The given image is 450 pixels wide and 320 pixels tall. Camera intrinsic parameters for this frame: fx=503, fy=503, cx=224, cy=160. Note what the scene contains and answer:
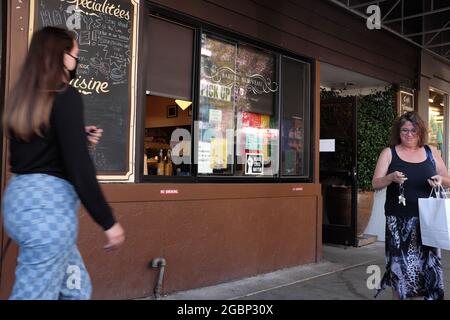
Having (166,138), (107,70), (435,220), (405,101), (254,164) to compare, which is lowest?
(435,220)

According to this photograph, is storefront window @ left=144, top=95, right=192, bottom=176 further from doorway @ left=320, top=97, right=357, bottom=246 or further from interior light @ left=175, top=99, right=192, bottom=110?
doorway @ left=320, top=97, right=357, bottom=246

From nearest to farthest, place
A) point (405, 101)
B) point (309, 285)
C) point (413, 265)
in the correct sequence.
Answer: point (413, 265) < point (309, 285) < point (405, 101)

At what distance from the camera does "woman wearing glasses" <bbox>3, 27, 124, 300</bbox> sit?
2.09 m

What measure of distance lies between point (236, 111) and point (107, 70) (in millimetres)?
1844

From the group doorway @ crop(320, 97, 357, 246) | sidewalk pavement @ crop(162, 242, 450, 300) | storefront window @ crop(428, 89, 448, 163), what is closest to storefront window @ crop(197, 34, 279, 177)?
sidewalk pavement @ crop(162, 242, 450, 300)

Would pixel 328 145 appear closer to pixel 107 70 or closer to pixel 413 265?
pixel 413 265

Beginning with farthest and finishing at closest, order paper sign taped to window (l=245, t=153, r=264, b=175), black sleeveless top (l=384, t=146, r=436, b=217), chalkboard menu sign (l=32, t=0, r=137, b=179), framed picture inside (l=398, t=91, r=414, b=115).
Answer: framed picture inside (l=398, t=91, r=414, b=115) < paper sign taped to window (l=245, t=153, r=264, b=175) < chalkboard menu sign (l=32, t=0, r=137, b=179) < black sleeveless top (l=384, t=146, r=436, b=217)

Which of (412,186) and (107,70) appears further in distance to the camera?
A: (107,70)

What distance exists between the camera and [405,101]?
30.3 feet

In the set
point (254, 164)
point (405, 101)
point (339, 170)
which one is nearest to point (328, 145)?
point (339, 170)

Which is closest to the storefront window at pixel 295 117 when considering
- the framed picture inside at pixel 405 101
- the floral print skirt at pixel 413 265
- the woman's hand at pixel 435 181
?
the floral print skirt at pixel 413 265

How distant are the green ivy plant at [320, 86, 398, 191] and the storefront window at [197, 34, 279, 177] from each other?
98.8 inches

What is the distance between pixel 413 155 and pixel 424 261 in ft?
2.70
